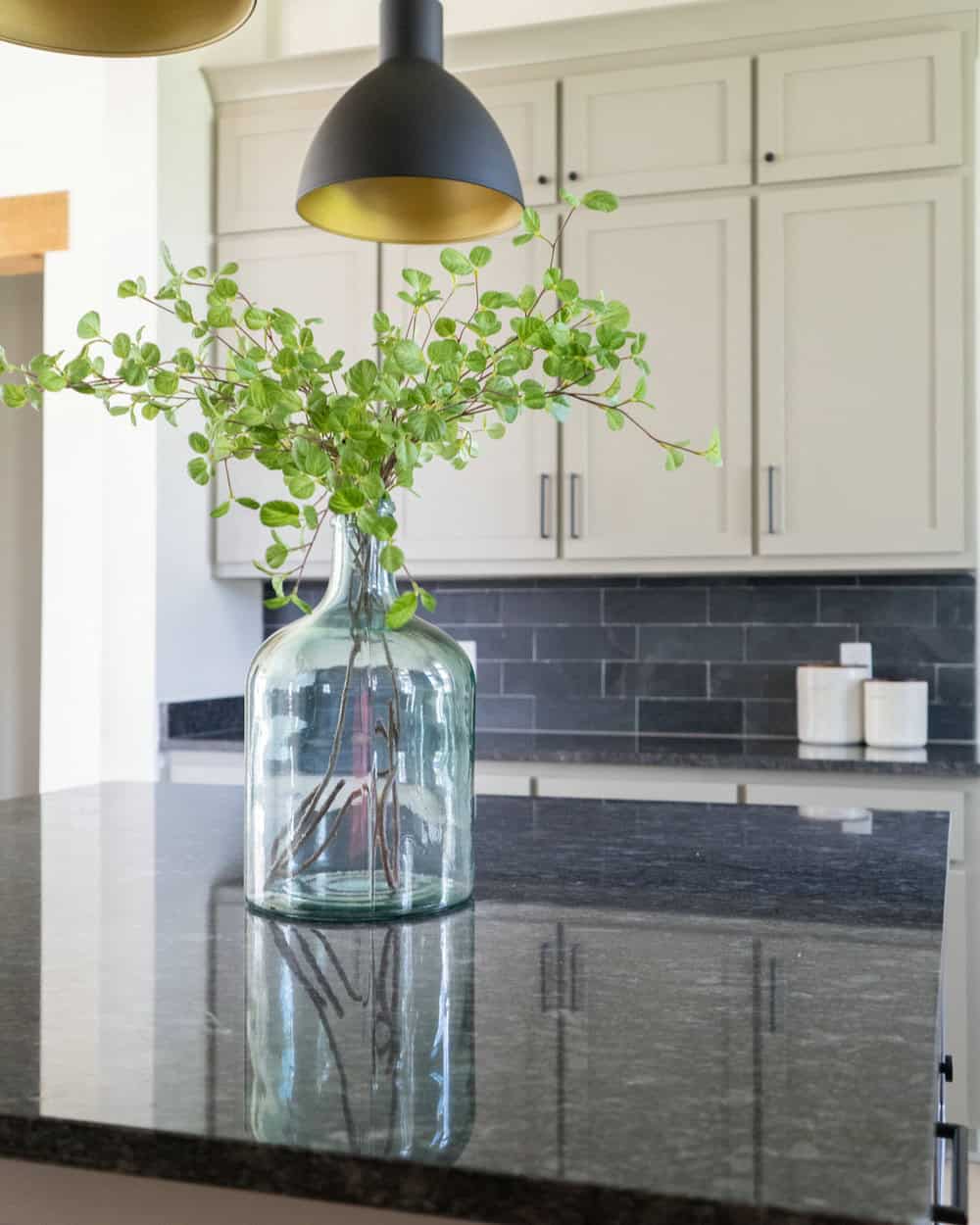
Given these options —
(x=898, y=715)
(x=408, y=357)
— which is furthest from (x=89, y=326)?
(x=898, y=715)

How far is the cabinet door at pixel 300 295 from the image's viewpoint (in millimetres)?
3660

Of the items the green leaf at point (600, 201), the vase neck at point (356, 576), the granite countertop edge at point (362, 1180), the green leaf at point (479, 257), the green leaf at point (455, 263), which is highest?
the green leaf at point (600, 201)

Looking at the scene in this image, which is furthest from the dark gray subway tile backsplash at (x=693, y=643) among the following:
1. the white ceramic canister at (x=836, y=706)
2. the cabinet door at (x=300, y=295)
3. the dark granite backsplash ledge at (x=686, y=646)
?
the cabinet door at (x=300, y=295)

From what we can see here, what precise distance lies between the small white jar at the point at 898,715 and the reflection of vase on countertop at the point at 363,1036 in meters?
2.28

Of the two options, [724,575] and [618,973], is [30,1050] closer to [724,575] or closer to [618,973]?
[618,973]

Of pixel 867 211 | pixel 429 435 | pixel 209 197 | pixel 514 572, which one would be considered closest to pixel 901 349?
pixel 867 211

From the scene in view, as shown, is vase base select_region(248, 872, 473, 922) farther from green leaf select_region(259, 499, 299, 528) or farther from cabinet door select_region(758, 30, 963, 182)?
cabinet door select_region(758, 30, 963, 182)

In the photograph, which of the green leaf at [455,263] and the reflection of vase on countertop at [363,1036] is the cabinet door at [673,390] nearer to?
the green leaf at [455,263]

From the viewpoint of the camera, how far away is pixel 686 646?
3.75m

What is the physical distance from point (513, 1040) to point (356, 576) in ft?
1.58

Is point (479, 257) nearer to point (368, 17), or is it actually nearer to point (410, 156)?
point (410, 156)

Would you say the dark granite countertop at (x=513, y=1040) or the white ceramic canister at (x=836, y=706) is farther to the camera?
the white ceramic canister at (x=836, y=706)

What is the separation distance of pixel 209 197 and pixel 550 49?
1032mm

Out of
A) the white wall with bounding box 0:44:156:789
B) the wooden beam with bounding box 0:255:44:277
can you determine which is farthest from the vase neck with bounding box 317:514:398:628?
the wooden beam with bounding box 0:255:44:277
